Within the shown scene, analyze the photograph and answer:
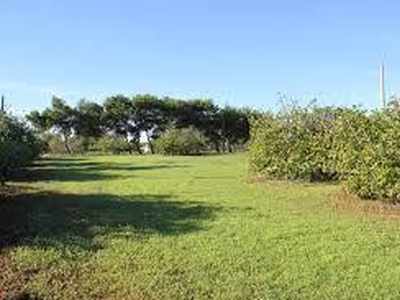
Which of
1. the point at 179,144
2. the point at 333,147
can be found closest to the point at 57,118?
the point at 179,144

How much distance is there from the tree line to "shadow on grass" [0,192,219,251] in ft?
171

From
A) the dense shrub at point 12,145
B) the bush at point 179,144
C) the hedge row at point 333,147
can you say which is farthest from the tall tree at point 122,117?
the hedge row at point 333,147

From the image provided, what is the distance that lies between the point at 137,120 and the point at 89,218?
187ft

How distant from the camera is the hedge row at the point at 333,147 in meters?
15.8

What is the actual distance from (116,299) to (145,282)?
1.88 feet

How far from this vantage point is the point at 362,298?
8211mm

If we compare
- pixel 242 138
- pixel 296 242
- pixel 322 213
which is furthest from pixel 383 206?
pixel 242 138

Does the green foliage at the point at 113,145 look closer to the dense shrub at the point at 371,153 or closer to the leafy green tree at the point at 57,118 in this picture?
the leafy green tree at the point at 57,118

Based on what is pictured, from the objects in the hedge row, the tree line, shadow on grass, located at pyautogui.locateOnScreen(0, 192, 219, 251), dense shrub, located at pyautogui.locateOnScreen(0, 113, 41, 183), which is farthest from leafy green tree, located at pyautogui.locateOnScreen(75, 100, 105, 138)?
shadow on grass, located at pyautogui.locateOnScreen(0, 192, 219, 251)

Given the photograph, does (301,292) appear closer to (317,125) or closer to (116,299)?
(116,299)

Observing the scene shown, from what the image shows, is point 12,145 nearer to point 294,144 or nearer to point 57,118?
point 294,144

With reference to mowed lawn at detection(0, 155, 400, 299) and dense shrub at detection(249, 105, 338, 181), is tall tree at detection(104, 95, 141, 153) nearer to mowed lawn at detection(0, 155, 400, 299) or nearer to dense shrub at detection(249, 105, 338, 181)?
dense shrub at detection(249, 105, 338, 181)

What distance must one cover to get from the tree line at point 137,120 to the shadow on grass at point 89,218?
52126 millimetres

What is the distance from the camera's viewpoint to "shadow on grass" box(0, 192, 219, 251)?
39.0 ft
